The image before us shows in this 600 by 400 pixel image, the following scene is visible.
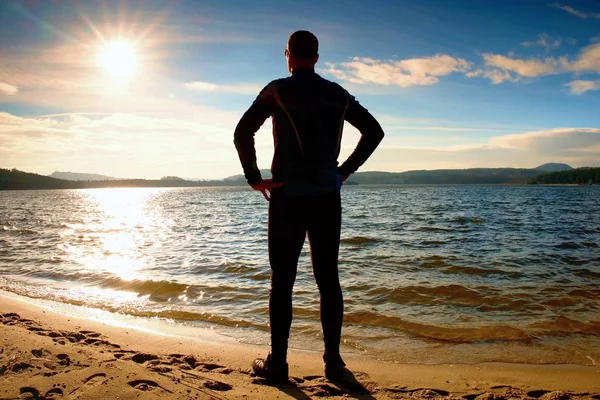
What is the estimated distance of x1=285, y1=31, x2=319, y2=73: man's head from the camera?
3365mm

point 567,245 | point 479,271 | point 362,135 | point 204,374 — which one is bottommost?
point 567,245

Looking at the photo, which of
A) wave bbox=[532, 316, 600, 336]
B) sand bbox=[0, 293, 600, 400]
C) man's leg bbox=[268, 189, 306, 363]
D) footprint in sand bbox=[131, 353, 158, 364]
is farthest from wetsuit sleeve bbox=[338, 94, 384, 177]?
wave bbox=[532, 316, 600, 336]

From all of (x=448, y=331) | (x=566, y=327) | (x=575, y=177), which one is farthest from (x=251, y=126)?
(x=575, y=177)

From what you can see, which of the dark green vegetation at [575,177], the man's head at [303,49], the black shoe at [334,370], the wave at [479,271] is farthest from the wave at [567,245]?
the dark green vegetation at [575,177]

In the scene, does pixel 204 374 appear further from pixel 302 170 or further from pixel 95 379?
pixel 302 170

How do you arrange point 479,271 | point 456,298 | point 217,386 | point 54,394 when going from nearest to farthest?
point 54,394 → point 217,386 → point 456,298 → point 479,271

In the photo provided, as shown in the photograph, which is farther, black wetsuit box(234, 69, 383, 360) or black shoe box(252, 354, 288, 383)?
black shoe box(252, 354, 288, 383)

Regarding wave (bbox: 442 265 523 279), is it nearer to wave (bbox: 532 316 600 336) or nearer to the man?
wave (bbox: 532 316 600 336)

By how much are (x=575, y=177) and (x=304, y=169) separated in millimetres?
215946

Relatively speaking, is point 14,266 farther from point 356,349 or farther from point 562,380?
point 562,380

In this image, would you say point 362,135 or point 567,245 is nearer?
point 362,135

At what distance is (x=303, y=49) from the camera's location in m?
3.37

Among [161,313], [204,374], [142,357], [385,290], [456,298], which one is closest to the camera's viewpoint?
[204,374]

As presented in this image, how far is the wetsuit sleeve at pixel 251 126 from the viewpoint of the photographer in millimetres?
3295
